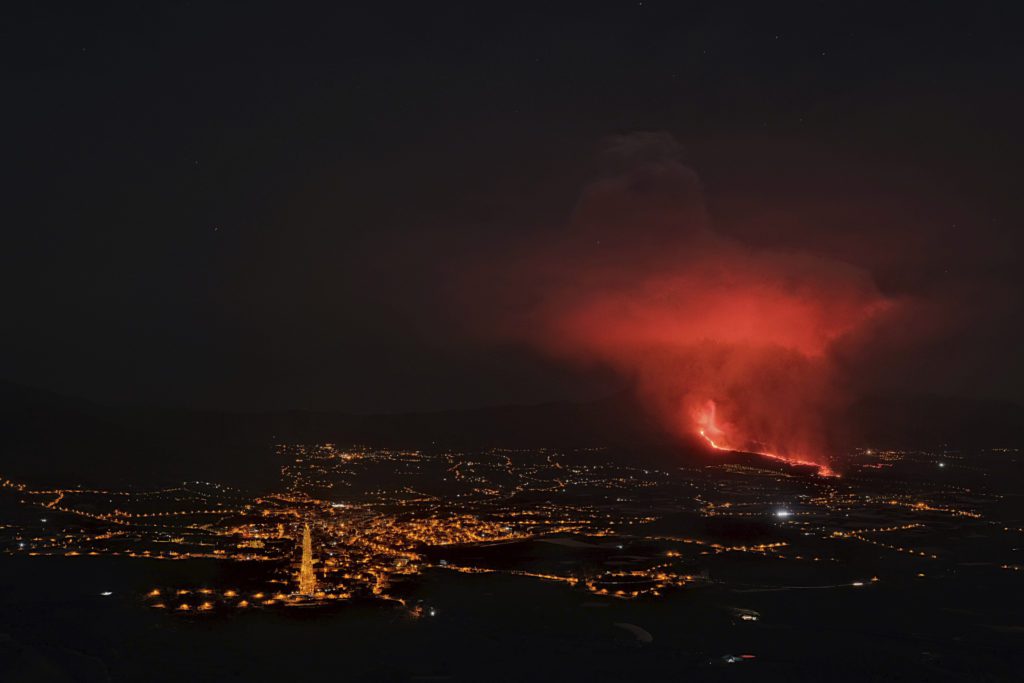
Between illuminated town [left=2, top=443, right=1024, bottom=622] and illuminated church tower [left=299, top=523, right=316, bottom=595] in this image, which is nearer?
illuminated church tower [left=299, top=523, right=316, bottom=595]

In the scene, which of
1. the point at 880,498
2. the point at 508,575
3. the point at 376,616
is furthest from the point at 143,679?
the point at 880,498

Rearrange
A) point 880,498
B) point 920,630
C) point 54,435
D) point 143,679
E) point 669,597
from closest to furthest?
1. point 143,679
2. point 920,630
3. point 669,597
4. point 880,498
5. point 54,435

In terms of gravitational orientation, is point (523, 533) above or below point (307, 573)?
above

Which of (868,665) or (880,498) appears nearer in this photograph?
(868,665)

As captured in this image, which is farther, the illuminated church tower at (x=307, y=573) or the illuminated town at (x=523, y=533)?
the illuminated town at (x=523, y=533)

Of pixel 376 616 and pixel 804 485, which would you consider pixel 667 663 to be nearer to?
pixel 376 616

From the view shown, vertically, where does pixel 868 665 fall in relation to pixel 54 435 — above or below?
below

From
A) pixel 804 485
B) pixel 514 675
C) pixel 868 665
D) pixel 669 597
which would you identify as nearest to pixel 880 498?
pixel 804 485

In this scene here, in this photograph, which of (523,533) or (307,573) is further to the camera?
(523,533)

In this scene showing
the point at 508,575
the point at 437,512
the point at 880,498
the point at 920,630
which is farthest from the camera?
the point at 880,498
